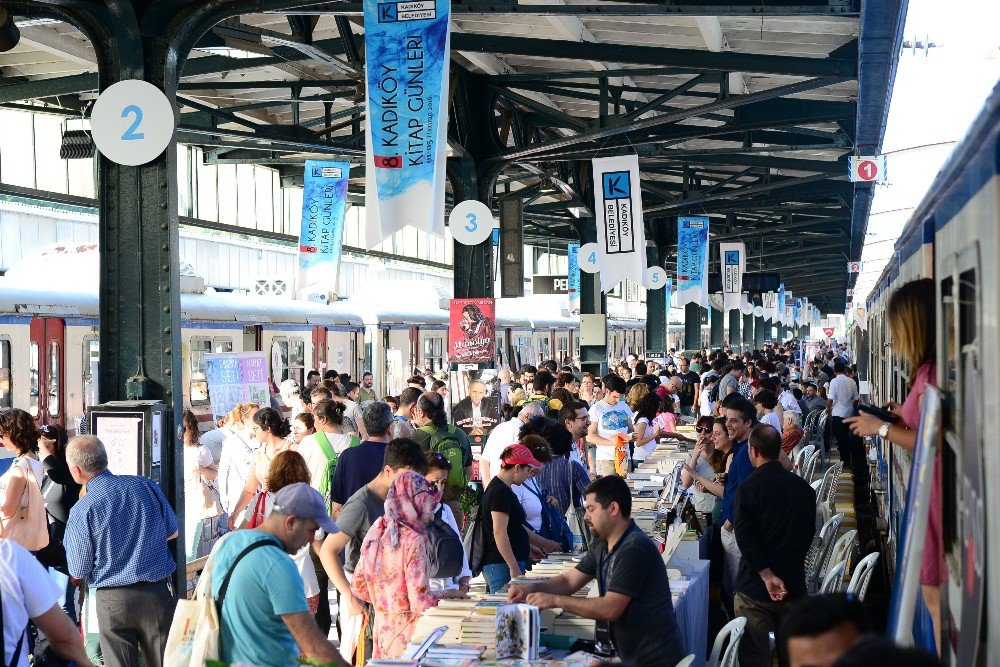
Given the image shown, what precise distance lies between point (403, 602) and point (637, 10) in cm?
769

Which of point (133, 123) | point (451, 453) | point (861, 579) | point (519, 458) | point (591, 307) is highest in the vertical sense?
point (133, 123)

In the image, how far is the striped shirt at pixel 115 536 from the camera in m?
5.98

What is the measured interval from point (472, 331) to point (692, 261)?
1126cm

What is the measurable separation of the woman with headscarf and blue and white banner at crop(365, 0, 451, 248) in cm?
411

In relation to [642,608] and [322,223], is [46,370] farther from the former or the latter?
[642,608]

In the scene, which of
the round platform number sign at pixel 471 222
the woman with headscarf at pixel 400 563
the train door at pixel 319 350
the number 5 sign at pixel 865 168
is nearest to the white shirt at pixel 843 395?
the number 5 sign at pixel 865 168

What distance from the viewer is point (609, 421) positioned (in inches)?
471

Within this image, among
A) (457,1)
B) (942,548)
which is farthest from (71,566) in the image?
(457,1)

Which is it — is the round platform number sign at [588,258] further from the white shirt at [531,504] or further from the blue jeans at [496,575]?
the blue jeans at [496,575]

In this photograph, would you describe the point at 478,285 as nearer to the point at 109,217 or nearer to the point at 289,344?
the point at 289,344

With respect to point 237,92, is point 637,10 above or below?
below

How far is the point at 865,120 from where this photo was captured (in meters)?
14.4

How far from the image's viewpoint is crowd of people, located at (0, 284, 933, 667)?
14.9 feet

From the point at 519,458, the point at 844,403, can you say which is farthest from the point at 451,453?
the point at 844,403
